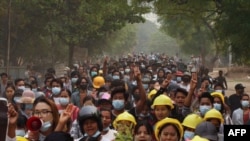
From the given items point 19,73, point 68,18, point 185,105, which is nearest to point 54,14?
point 68,18

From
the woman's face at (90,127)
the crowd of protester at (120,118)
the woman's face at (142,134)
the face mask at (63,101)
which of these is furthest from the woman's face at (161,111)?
the face mask at (63,101)

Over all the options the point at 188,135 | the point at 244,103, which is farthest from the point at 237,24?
the point at 188,135

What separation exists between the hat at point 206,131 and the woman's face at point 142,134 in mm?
589

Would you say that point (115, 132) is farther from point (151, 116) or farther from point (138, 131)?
point (151, 116)

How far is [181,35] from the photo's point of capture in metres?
44.6

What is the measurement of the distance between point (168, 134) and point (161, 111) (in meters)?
1.18

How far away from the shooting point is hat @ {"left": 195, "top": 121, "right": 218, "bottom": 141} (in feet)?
18.5

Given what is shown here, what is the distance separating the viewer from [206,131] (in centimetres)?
564

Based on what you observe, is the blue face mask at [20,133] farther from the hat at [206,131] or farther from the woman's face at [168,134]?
the hat at [206,131]

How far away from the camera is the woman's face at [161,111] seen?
6.43m

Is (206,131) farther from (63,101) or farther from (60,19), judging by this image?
(60,19)

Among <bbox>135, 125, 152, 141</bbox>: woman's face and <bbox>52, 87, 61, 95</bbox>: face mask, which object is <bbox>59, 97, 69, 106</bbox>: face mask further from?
<bbox>135, 125, 152, 141</bbox>: woman's face

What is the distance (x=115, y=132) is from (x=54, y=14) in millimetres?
21342

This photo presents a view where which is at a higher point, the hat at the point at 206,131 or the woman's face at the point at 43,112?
the woman's face at the point at 43,112
